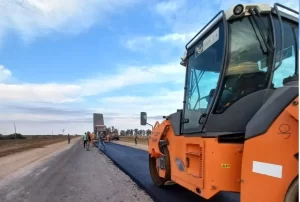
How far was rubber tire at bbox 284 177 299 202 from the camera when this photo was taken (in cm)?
290

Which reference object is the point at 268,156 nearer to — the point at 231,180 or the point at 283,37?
the point at 231,180

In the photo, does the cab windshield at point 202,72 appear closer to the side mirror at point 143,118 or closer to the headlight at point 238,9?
the headlight at point 238,9

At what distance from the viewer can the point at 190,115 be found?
5551 millimetres

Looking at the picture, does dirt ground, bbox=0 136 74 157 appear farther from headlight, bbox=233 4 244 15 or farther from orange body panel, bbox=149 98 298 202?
headlight, bbox=233 4 244 15

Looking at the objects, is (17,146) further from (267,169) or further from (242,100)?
(267,169)

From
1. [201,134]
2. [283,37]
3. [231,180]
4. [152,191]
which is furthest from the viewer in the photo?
[152,191]

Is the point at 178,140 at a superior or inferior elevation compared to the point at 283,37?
inferior

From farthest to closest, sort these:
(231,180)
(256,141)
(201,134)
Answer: (201,134), (231,180), (256,141)

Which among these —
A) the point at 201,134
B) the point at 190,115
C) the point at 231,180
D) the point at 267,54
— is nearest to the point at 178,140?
the point at 190,115

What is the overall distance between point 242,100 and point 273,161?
142 centimetres

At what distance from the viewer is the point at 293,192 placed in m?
2.92

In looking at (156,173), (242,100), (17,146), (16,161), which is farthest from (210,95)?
(17,146)

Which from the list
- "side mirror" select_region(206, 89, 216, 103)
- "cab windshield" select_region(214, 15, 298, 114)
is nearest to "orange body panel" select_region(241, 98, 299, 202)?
"cab windshield" select_region(214, 15, 298, 114)

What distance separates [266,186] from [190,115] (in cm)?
246
